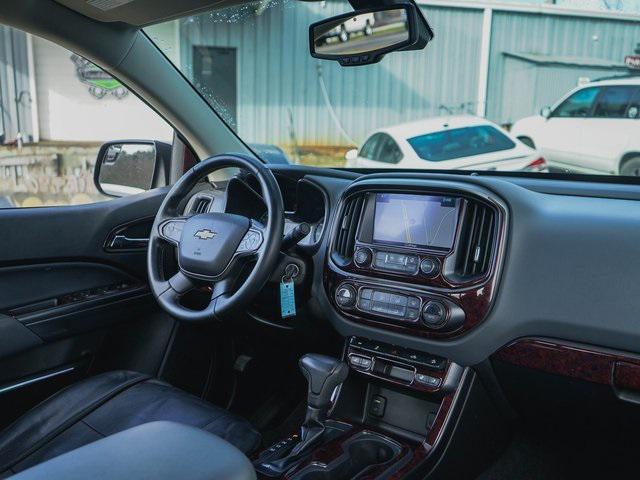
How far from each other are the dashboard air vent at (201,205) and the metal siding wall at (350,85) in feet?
7.10

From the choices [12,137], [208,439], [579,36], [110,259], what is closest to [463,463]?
[208,439]

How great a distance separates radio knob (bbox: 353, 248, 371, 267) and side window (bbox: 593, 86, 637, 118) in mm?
2275

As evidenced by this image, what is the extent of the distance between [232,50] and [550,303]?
346cm

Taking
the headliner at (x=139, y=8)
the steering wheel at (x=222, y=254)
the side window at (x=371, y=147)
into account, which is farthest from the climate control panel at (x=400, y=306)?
the side window at (x=371, y=147)

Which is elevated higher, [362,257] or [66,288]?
[362,257]

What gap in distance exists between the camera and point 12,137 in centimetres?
263

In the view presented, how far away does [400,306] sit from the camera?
1851 millimetres

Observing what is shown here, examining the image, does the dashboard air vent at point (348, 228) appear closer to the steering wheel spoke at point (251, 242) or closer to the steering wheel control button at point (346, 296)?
the steering wheel control button at point (346, 296)

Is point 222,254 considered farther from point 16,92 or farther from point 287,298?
point 16,92

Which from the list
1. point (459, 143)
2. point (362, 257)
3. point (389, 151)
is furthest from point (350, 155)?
point (362, 257)

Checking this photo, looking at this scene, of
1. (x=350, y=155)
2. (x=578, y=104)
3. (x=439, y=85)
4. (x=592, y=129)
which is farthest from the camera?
(x=439, y=85)

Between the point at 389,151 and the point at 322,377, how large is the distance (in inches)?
98.9

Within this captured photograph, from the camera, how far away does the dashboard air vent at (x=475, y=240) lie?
5.73 ft

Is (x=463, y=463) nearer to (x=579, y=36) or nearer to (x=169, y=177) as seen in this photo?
(x=169, y=177)
